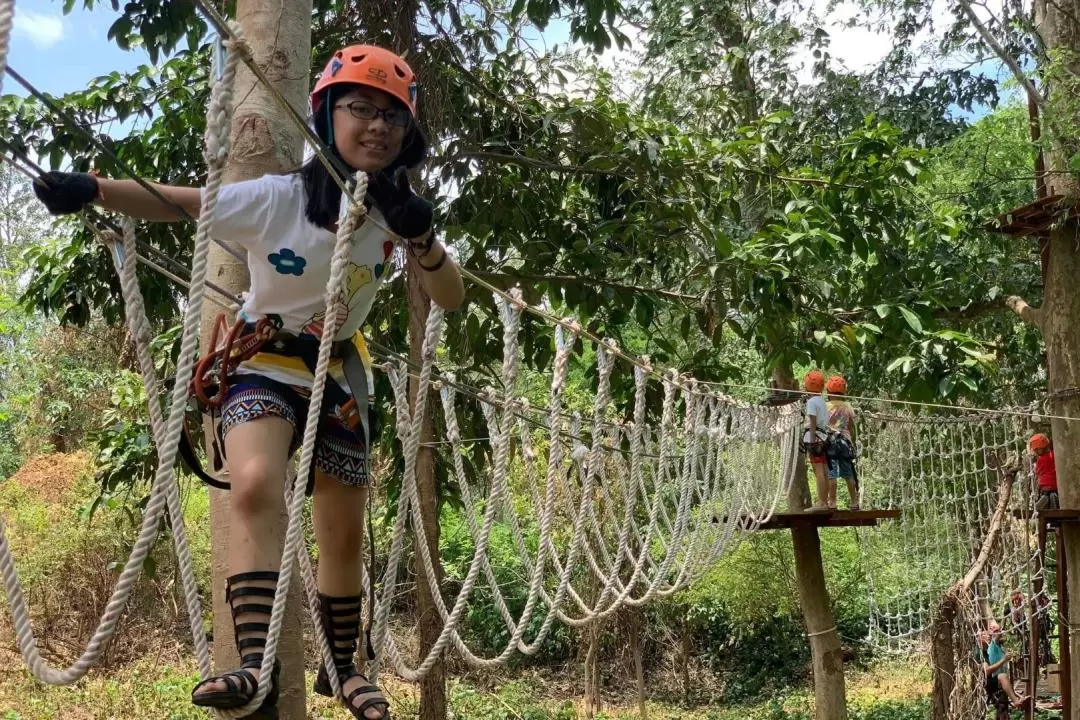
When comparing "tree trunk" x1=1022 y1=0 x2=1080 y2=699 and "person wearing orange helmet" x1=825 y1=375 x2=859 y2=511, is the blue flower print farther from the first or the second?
"person wearing orange helmet" x1=825 y1=375 x2=859 y2=511

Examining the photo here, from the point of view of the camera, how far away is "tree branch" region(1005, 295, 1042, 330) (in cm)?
432

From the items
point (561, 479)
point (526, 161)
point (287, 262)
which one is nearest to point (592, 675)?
point (561, 479)

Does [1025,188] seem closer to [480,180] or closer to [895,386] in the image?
[895,386]

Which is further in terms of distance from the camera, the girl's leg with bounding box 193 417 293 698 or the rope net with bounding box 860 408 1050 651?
the rope net with bounding box 860 408 1050 651

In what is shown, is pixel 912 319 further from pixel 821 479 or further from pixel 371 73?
pixel 371 73

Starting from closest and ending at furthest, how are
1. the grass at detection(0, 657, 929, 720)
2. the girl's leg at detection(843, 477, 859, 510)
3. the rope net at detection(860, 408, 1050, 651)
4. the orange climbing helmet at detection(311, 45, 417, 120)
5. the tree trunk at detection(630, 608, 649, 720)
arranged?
the orange climbing helmet at detection(311, 45, 417, 120) < the girl's leg at detection(843, 477, 859, 510) < the rope net at detection(860, 408, 1050, 651) < the grass at detection(0, 657, 929, 720) < the tree trunk at detection(630, 608, 649, 720)

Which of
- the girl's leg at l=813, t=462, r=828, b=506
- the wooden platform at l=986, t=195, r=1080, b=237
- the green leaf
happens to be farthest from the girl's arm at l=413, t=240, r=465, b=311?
the girl's leg at l=813, t=462, r=828, b=506

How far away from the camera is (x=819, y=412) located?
4.78 meters

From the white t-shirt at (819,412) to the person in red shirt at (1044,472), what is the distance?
1.17m

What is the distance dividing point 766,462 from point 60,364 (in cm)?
635

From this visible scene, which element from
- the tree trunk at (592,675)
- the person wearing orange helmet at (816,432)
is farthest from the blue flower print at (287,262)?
the tree trunk at (592,675)

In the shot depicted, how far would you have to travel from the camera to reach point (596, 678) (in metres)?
7.77

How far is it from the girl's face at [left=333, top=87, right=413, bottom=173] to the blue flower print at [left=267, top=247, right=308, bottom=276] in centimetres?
13

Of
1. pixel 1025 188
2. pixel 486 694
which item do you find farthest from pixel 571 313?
pixel 486 694
